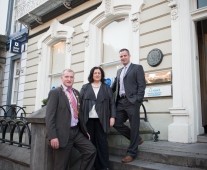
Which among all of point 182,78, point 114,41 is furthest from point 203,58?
point 114,41

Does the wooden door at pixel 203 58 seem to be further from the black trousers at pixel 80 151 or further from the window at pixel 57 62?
the window at pixel 57 62

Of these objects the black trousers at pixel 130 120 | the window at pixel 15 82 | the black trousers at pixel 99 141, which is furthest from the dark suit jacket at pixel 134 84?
the window at pixel 15 82

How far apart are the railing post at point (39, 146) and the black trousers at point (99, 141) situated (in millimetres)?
795

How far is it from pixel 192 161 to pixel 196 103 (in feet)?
7.15

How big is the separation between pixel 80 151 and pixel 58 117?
71 centimetres

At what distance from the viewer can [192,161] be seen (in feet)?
13.2

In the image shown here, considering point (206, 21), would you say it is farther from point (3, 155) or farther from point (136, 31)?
point (3, 155)

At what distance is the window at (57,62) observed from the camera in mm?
10391

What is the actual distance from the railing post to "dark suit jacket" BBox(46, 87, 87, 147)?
635 millimetres

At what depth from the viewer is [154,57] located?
661 centimetres

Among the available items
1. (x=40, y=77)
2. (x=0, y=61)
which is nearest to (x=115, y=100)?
(x=40, y=77)

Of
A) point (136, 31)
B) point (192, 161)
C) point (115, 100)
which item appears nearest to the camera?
point (192, 161)

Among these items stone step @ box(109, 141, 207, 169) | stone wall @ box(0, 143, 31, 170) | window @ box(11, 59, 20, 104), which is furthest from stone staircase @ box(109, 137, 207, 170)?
window @ box(11, 59, 20, 104)

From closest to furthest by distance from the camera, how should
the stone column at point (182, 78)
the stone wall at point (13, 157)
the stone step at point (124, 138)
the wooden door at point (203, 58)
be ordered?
the stone wall at point (13, 157) < the stone step at point (124, 138) < the stone column at point (182, 78) < the wooden door at point (203, 58)
